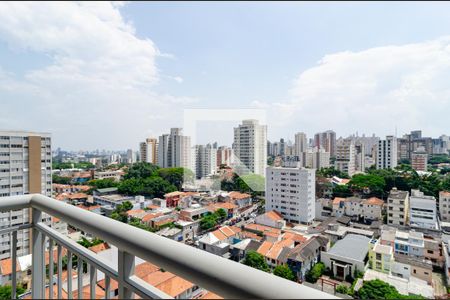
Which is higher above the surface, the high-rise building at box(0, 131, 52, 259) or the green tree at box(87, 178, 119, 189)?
the high-rise building at box(0, 131, 52, 259)

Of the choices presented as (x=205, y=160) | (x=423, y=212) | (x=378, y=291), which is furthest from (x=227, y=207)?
(x=378, y=291)

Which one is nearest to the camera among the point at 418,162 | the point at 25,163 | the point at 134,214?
the point at 25,163

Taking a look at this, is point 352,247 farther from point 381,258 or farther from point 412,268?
point 412,268

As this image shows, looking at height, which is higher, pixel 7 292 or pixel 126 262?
pixel 126 262

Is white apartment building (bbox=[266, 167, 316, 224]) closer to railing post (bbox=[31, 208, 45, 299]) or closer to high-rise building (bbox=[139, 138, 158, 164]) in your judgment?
high-rise building (bbox=[139, 138, 158, 164])

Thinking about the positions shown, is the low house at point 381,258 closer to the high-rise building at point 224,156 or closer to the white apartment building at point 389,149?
the white apartment building at point 389,149

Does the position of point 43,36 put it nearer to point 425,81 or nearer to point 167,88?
point 167,88

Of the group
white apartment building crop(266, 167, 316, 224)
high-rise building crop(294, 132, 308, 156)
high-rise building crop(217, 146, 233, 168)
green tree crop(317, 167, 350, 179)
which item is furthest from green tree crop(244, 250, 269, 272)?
green tree crop(317, 167, 350, 179)
